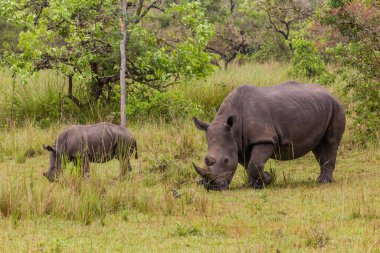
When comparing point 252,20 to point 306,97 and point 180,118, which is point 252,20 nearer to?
point 180,118

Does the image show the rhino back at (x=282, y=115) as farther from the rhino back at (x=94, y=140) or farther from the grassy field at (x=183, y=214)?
the rhino back at (x=94, y=140)

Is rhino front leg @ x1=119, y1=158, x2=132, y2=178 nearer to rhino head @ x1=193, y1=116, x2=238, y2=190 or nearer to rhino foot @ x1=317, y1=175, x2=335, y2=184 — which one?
rhino head @ x1=193, y1=116, x2=238, y2=190

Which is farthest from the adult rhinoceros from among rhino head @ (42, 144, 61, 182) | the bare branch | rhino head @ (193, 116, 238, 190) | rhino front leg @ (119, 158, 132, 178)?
the bare branch

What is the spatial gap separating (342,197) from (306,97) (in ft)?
6.27

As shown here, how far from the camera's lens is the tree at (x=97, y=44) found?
1318 cm

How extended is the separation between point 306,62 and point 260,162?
28.7 ft

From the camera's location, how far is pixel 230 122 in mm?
8891

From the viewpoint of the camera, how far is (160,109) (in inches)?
563

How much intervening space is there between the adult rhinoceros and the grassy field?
287mm

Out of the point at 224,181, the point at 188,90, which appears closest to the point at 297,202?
the point at 224,181

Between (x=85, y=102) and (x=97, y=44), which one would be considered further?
(x=85, y=102)

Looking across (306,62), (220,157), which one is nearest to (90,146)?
(220,157)

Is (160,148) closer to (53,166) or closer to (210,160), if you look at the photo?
(53,166)

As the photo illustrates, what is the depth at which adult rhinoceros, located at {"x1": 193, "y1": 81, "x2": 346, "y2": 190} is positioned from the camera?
881 centimetres
